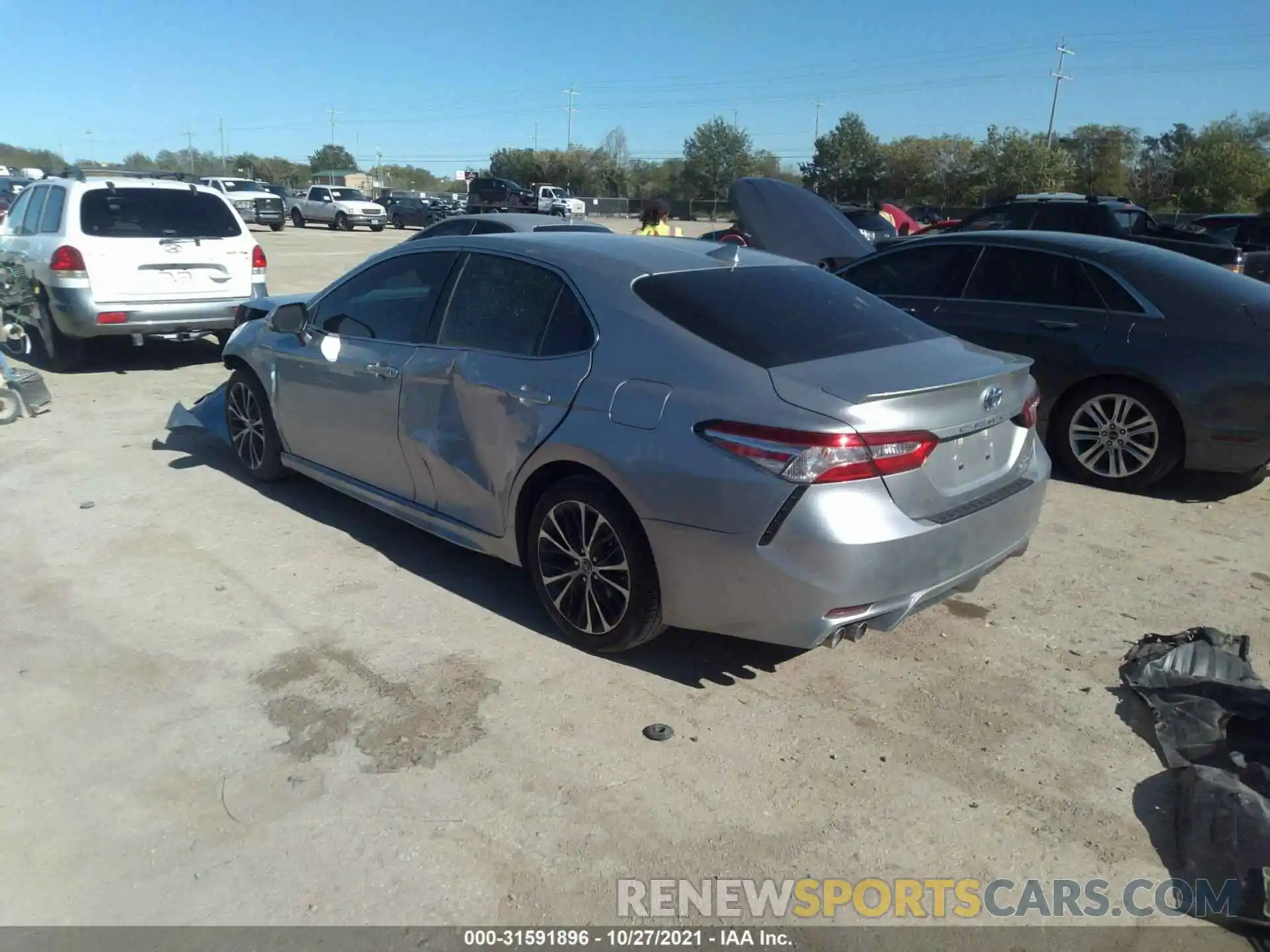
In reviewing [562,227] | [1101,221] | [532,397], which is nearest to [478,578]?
[532,397]

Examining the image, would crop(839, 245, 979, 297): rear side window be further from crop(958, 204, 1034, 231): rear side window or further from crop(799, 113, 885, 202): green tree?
crop(799, 113, 885, 202): green tree

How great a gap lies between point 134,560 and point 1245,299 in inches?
252

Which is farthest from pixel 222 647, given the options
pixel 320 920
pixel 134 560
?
pixel 320 920

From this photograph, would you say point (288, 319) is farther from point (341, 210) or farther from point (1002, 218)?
point (341, 210)

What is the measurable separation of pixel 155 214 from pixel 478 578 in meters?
6.61

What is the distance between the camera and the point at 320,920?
2.64 m

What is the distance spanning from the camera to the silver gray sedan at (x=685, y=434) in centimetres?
331

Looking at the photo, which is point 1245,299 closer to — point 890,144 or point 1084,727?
point 1084,727

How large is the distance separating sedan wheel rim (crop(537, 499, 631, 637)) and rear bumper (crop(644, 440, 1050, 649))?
0.22 metres

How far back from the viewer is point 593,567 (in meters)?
3.87

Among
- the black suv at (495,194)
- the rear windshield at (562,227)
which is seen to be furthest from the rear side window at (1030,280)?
the black suv at (495,194)

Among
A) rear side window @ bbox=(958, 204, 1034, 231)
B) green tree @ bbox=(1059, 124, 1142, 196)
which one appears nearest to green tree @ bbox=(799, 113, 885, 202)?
green tree @ bbox=(1059, 124, 1142, 196)

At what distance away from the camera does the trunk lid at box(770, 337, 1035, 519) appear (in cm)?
334

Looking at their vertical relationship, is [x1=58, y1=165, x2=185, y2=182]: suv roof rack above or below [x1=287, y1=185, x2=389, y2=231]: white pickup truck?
below
